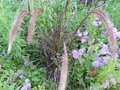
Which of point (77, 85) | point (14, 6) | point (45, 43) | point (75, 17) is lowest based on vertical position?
point (77, 85)

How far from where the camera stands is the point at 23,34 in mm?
1667

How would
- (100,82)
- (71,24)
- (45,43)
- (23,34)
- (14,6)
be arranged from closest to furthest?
(100,82) → (45,43) → (23,34) → (71,24) → (14,6)

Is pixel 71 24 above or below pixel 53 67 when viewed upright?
above

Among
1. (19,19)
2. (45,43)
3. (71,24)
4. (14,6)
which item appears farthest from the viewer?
(14,6)

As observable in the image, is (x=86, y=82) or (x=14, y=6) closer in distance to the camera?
(x=86, y=82)

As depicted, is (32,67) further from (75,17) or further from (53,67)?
(75,17)

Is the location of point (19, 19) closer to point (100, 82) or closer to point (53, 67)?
point (53, 67)

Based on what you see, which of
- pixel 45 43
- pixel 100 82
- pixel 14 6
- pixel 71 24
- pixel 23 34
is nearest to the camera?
pixel 100 82

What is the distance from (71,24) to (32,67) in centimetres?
65

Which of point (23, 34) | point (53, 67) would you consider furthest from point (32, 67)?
point (23, 34)

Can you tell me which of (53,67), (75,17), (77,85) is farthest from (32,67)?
(75,17)

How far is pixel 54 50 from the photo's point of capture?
5.06ft

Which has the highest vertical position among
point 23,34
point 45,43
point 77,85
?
point 23,34

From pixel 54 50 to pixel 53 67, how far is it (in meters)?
0.19
